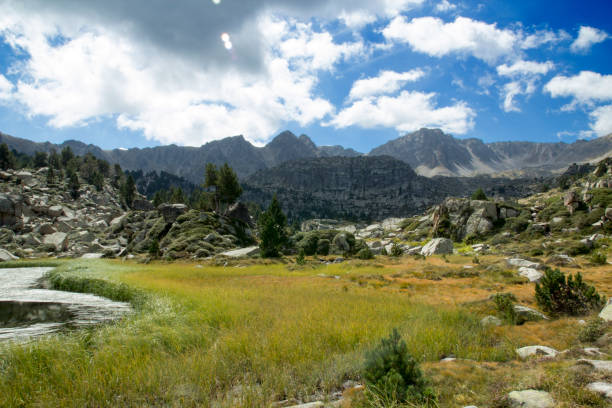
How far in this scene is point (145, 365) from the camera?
6641 mm

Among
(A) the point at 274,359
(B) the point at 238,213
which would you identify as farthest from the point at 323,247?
(A) the point at 274,359

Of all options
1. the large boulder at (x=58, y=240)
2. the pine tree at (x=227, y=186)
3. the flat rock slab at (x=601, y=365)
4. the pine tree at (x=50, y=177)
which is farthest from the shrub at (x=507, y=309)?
the pine tree at (x=50, y=177)

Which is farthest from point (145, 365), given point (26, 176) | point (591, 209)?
point (26, 176)

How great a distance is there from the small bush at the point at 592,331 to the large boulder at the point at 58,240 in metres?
89.3

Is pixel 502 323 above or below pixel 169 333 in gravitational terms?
below

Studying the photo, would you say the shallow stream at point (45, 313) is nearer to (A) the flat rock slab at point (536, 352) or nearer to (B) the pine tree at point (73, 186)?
(A) the flat rock slab at point (536, 352)

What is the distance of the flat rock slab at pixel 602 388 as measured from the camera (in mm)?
4395

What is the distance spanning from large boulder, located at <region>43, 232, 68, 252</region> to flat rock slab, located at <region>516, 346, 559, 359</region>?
288 feet

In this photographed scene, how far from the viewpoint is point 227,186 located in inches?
2965

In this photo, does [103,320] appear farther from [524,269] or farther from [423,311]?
[524,269]

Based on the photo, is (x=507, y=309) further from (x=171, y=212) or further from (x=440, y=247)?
(x=171, y=212)

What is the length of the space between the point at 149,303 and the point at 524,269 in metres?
30.2

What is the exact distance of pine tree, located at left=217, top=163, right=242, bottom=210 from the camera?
7462 cm

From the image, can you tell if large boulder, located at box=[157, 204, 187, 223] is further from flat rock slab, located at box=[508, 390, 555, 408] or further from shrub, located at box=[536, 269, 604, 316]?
flat rock slab, located at box=[508, 390, 555, 408]
